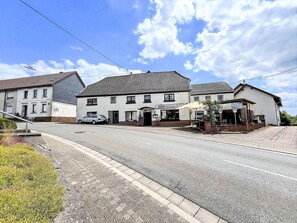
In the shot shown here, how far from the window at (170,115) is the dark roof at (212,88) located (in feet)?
32.4

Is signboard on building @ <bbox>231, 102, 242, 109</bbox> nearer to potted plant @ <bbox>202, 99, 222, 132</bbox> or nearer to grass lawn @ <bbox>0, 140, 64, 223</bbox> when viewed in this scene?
potted plant @ <bbox>202, 99, 222, 132</bbox>

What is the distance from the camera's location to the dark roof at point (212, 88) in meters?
31.9

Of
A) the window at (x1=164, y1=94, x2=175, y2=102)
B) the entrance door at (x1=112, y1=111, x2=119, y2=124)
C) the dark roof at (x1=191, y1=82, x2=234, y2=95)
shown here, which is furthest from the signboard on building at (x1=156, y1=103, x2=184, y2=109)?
the dark roof at (x1=191, y1=82, x2=234, y2=95)

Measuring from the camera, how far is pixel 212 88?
1331 inches

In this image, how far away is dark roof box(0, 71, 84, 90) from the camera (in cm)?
3294

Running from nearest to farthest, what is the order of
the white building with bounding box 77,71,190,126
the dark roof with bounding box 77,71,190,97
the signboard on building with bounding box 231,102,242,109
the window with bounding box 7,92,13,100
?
1. the signboard on building with bounding box 231,102,242,109
2. the white building with bounding box 77,71,190,126
3. the dark roof with bounding box 77,71,190,97
4. the window with bounding box 7,92,13,100

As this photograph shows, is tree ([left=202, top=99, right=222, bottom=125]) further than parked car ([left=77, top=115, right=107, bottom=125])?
No

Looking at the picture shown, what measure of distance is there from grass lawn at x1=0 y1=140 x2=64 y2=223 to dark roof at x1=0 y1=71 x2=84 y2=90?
3169 centimetres

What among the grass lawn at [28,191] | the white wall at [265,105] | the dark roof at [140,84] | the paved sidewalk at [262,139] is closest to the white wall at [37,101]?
the dark roof at [140,84]

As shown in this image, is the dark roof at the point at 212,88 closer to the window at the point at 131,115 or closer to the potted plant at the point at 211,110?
the window at the point at 131,115

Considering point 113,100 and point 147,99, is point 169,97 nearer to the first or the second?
point 147,99

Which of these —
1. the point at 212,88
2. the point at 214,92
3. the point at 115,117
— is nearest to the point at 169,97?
the point at 115,117

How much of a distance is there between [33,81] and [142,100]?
25969mm

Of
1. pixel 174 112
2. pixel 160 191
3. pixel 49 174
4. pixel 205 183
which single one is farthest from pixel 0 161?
pixel 174 112
